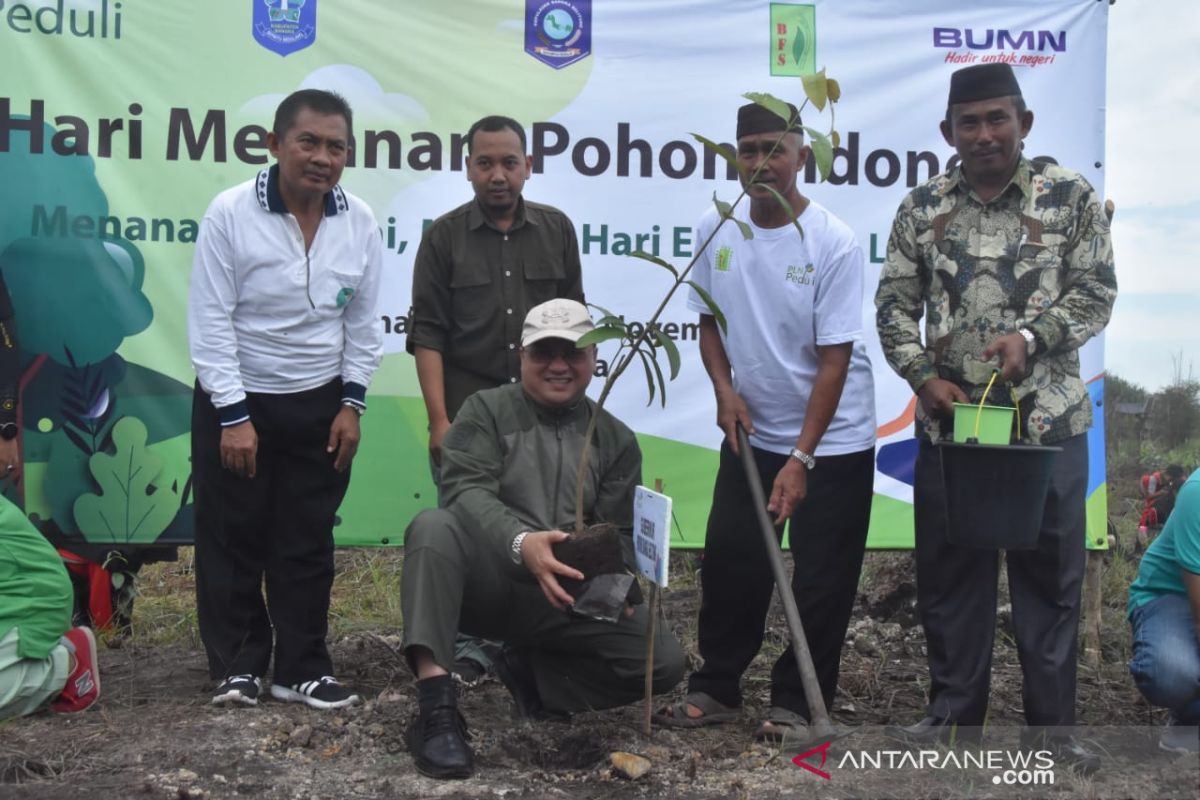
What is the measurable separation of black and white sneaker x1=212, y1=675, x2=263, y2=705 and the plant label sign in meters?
1.27

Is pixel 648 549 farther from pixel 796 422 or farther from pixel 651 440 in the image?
pixel 651 440

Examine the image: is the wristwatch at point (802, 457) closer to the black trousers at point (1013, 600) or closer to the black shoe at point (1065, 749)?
the black trousers at point (1013, 600)

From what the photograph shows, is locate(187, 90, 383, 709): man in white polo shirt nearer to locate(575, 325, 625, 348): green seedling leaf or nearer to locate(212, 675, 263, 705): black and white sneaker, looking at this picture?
locate(212, 675, 263, 705): black and white sneaker

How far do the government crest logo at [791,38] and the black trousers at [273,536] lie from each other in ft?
7.41

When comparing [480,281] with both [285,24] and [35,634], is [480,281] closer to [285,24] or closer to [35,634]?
[285,24]

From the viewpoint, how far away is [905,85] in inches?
195

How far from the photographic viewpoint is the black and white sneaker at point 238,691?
12.0 ft

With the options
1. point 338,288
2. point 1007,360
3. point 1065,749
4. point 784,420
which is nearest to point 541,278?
point 338,288

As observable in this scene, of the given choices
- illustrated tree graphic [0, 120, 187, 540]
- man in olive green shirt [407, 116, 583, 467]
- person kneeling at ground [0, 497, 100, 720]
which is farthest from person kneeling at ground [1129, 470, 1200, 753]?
illustrated tree graphic [0, 120, 187, 540]

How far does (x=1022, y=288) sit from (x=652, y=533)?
3.77 ft

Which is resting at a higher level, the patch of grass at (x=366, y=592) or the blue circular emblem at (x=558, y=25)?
the blue circular emblem at (x=558, y=25)

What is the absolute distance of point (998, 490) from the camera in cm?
296

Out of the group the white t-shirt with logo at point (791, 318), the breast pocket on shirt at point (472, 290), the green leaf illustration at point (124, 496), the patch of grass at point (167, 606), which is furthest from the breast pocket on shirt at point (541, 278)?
the patch of grass at point (167, 606)

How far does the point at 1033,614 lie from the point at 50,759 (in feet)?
8.30
